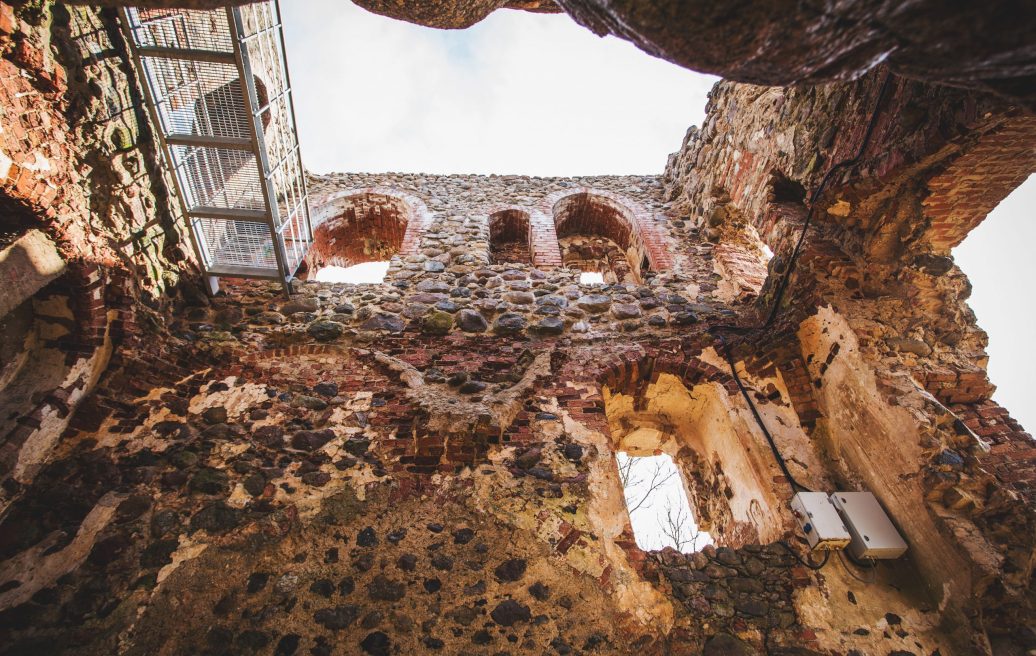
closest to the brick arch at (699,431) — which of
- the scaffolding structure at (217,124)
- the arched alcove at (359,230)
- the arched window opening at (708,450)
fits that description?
the arched window opening at (708,450)

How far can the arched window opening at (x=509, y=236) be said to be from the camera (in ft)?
23.2

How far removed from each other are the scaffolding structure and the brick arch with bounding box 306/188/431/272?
1.85 metres

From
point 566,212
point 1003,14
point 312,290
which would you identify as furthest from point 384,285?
point 1003,14

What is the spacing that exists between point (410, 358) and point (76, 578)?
8.29 feet

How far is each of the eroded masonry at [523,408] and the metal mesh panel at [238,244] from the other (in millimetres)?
279

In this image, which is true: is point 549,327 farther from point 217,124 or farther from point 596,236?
point 596,236

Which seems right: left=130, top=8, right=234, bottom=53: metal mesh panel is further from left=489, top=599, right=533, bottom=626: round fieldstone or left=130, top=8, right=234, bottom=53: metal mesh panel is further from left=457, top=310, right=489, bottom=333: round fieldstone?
left=489, top=599, right=533, bottom=626: round fieldstone

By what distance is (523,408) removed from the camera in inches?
149

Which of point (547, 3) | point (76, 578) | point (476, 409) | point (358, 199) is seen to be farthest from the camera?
point (358, 199)

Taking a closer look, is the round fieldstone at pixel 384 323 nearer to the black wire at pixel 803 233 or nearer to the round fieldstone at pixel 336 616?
the round fieldstone at pixel 336 616

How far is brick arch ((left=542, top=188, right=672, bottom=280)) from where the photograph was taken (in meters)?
6.80

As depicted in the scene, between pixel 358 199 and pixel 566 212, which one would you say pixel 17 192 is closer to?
pixel 358 199

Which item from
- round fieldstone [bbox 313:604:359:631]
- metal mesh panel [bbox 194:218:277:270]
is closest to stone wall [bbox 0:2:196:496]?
metal mesh panel [bbox 194:218:277:270]

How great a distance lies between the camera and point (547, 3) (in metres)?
4.18
